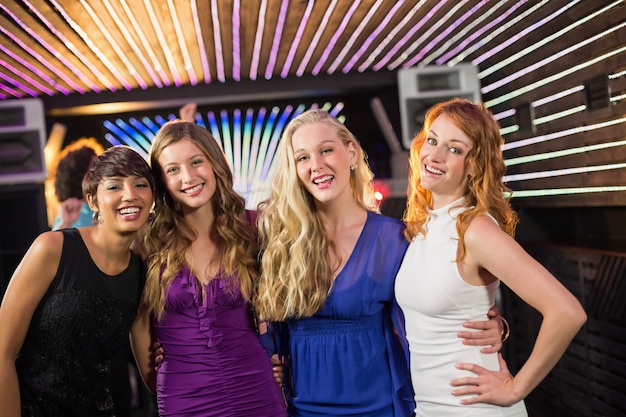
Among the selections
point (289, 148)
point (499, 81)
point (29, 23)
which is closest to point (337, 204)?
point (289, 148)

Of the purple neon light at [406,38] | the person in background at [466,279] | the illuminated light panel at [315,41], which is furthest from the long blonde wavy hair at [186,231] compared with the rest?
the purple neon light at [406,38]

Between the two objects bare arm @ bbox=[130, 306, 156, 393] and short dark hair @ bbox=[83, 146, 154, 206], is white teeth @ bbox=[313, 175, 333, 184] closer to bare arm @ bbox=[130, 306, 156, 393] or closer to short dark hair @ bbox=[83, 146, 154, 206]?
short dark hair @ bbox=[83, 146, 154, 206]

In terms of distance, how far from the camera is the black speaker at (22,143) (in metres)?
5.73

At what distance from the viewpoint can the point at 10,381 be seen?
2006mm

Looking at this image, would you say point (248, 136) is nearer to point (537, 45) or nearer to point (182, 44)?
point (182, 44)

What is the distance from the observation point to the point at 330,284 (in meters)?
2.20

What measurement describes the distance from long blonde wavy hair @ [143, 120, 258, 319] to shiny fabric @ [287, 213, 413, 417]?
0.32 meters

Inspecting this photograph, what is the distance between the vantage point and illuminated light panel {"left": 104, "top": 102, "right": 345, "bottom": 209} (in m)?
7.65

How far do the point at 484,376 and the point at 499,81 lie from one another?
4.30 meters

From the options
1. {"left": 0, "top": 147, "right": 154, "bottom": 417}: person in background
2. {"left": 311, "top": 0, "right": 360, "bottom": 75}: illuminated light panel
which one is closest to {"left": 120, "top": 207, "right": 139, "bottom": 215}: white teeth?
{"left": 0, "top": 147, "right": 154, "bottom": 417}: person in background

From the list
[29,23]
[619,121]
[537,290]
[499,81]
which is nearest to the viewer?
[537,290]

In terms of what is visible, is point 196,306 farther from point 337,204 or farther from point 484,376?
point 484,376

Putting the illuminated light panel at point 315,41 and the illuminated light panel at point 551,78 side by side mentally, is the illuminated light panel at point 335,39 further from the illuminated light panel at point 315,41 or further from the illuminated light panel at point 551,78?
the illuminated light panel at point 551,78

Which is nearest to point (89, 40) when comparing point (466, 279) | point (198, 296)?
point (198, 296)
